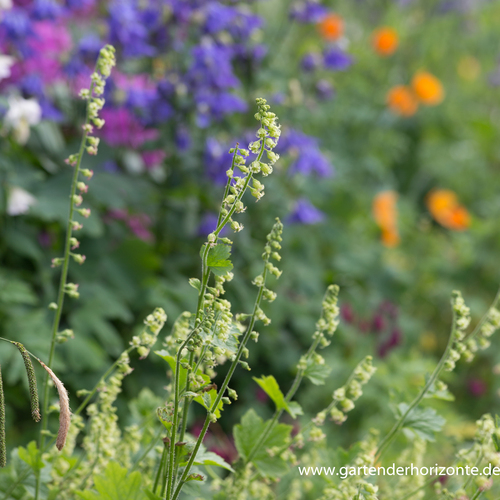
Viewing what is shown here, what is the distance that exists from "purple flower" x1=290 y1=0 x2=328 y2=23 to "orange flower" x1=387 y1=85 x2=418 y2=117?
4.01ft

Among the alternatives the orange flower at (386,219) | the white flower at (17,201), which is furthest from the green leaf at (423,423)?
the orange flower at (386,219)

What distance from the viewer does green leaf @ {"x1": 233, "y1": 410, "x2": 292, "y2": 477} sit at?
34.4 inches

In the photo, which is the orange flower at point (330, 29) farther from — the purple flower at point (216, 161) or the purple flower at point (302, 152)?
the purple flower at point (216, 161)

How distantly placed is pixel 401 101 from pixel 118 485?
3175 millimetres

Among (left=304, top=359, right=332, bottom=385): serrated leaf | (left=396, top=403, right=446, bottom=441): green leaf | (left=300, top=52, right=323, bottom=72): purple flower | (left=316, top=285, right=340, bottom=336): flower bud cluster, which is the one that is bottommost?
(left=396, top=403, right=446, bottom=441): green leaf

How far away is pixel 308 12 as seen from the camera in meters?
2.34

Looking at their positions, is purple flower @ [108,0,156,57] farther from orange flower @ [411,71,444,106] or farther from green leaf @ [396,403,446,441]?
orange flower @ [411,71,444,106]

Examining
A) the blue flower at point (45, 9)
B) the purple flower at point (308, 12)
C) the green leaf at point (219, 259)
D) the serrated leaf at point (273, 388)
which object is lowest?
the serrated leaf at point (273, 388)

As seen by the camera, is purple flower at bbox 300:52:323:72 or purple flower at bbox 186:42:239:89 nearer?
purple flower at bbox 186:42:239:89

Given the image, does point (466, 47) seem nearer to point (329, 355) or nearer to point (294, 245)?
point (294, 245)

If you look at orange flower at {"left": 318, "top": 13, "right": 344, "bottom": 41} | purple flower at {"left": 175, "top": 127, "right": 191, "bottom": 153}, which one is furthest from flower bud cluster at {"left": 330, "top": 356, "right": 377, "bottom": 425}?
orange flower at {"left": 318, "top": 13, "right": 344, "bottom": 41}

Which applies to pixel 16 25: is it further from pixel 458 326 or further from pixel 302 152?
pixel 458 326

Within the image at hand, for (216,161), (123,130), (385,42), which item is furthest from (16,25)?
(385,42)

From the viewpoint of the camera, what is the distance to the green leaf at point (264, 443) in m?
0.87
